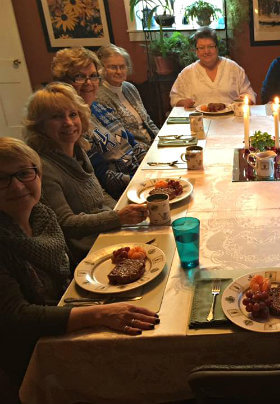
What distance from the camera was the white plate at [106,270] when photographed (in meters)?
1.13

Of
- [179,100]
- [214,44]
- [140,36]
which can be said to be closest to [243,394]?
[179,100]

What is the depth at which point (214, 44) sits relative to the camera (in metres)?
3.27

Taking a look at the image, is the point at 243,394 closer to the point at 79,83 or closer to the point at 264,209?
the point at 264,209

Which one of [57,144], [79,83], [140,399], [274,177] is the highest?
[79,83]

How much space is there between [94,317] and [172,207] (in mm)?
674

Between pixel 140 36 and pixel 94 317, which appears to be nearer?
pixel 94 317

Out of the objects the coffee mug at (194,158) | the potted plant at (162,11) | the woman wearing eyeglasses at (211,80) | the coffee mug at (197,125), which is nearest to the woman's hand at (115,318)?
the coffee mug at (194,158)

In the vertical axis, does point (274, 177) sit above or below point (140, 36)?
below

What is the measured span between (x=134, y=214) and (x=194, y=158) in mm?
557

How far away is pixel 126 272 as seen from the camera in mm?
1158

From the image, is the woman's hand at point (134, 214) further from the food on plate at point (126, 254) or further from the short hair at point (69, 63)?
the short hair at point (69, 63)

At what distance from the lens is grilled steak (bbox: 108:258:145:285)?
1143 millimetres

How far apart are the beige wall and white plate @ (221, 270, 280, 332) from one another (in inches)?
142

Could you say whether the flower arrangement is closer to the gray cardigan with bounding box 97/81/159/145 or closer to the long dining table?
the gray cardigan with bounding box 97/81/159/145
